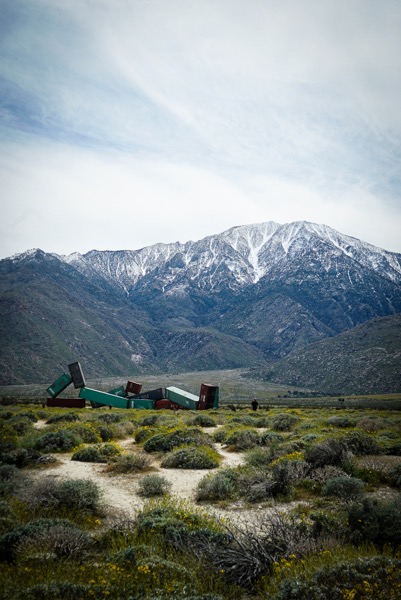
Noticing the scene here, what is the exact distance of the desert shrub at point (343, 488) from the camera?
9055mm

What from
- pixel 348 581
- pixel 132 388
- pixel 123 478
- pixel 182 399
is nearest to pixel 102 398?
pixel 132 388

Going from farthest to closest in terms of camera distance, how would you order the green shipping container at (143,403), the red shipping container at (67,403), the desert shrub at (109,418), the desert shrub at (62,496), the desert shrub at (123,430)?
the green shipping container at (143,403), the red shipping container at (67,403), the desert shrub at (109,418), the desert shrub at (123,430), the desert shrub at (62,496)

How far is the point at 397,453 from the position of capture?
13742 millimetres

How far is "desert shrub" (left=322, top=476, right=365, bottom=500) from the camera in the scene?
356 inches

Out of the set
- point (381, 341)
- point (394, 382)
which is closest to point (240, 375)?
point (381, 341)

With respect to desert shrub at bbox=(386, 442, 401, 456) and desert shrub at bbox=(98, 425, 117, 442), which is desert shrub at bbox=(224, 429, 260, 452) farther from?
desert shrub at bbox=(98, 425, 117, 442)

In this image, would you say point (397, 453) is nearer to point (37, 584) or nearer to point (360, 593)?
point (360, 593)

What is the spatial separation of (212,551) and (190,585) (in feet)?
3.64

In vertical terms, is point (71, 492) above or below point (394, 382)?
above

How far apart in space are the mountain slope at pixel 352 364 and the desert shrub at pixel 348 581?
Result: 11964 centimetres

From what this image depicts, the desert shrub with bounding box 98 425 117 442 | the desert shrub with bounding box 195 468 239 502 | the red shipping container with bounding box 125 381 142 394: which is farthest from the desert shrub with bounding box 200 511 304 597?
the red shipping container with bounding box 125 381 142 394

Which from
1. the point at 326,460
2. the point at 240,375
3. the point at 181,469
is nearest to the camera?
the point at 326,460

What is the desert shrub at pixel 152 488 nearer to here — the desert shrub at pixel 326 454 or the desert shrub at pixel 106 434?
the desert shrub at pixel 326 454

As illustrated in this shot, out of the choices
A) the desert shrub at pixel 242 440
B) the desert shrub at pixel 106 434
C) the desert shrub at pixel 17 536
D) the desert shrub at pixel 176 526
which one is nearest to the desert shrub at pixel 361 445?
the desert shrub at pixel 242 440
